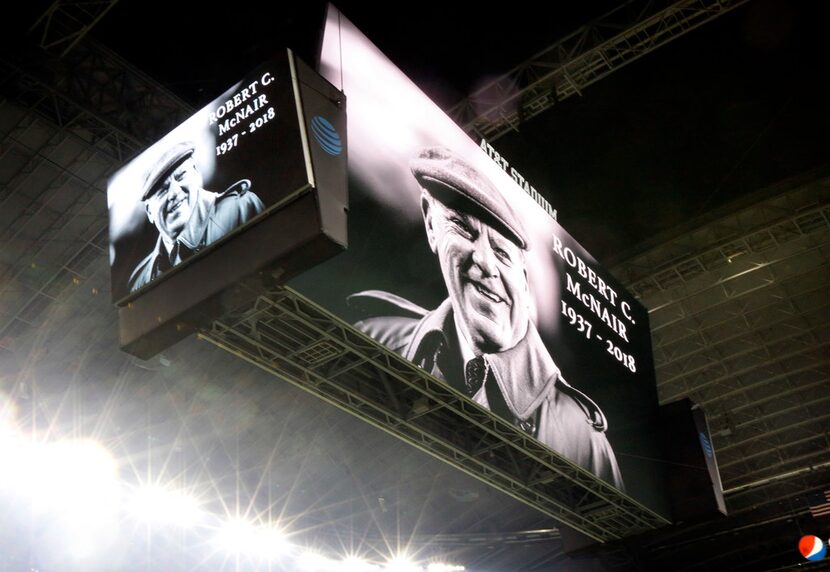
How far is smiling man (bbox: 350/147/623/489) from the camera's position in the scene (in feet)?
31.0

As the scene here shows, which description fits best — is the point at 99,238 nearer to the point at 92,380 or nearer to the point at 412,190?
the point at 92,380

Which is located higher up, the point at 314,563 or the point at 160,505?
the point at 160,505

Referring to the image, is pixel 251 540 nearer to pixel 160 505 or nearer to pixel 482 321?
pixel 160 505

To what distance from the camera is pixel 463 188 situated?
10.8m

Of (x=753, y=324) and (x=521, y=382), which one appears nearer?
(x=521, y=382)

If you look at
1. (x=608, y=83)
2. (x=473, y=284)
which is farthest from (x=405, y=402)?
(x=608, y=83)

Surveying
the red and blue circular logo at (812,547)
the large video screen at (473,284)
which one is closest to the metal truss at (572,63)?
the large video screen at (473,284)

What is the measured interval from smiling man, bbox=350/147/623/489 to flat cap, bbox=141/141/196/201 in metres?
2.22

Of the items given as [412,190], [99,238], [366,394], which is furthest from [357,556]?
[412,190]

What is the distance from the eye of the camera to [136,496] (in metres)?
23.2

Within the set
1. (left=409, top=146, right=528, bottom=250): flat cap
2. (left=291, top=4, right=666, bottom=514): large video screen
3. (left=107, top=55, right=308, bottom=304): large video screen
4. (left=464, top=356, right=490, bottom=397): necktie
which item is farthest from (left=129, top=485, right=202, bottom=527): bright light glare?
(left=464, top=356, right=490, bottom=397): necktie

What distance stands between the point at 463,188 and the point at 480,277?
109cm

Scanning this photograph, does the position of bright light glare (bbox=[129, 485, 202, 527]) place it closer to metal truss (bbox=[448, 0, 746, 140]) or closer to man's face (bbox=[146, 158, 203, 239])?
metal truss (bbox=[448, 0, 746, 140])

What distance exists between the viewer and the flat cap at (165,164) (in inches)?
A: 359
